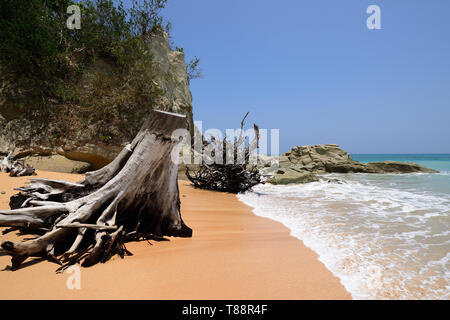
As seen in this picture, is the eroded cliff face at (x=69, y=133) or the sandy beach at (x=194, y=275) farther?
the eroded cliff face at (x=69, y=133)

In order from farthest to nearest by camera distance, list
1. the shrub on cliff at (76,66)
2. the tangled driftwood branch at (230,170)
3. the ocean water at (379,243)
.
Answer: the shrub on cliff at (76,66), the tangled driftwood branch at (230,170), the ocean water at (379,243)

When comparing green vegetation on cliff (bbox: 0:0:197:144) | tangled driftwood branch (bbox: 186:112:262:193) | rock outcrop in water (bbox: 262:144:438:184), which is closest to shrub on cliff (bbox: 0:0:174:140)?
green vegetation on cliff (bbox: 0:0:197:144)

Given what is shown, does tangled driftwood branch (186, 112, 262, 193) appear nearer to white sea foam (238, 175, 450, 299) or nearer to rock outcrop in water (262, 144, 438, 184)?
white sea foam (238, 175, 450, 299)

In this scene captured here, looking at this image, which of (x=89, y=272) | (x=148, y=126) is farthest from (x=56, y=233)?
(x=148, y=126)

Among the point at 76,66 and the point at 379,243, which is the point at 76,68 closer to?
the point at 76,66

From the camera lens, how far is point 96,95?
9375 mm

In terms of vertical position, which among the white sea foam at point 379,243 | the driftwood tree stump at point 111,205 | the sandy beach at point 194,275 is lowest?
the white sea foam at point 379,243

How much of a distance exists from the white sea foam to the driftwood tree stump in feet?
5.67

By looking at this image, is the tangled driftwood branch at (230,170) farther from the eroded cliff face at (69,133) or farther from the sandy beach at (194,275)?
the sandy beach at (194,275)

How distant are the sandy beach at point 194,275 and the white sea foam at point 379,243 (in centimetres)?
26

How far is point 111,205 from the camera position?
90.4 inches

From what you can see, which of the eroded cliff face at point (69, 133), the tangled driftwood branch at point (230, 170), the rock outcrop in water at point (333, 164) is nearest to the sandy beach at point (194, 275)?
the tangled driftwood branch at point (230, 170)

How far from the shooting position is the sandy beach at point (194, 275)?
1.54 meters
